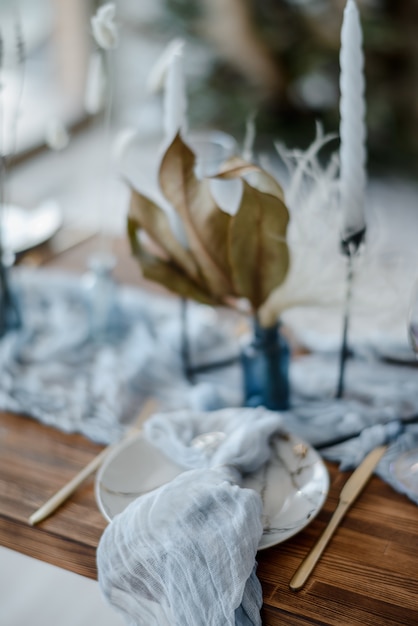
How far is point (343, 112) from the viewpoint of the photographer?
85 centimetres

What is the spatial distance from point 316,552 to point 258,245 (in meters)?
0.35

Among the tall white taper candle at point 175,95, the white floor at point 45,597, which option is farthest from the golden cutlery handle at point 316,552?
the tall white taper candle at point 175,95

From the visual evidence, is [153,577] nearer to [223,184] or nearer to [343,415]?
[343,415]

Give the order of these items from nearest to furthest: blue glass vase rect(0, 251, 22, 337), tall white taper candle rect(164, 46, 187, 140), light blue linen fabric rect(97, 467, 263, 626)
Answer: light blue linen fabric rect(97, 467, 263, 626)
tall white taper candle rect(164, 46, 187, 140)
blue glass vase rect(0, 251, 22, 337)

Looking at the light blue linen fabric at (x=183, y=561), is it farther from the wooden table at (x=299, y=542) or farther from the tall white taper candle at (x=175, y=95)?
the tall white taper candle at (x=175, y=95)

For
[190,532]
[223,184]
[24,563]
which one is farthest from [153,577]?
[223,184]

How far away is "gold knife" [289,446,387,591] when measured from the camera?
0.71 metres

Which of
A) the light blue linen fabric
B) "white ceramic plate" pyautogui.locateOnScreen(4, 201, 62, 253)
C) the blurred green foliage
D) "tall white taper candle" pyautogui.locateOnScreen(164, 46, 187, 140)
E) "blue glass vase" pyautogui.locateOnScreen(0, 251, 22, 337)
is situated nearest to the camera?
the light blue linen fabric

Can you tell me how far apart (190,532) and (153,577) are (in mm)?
52

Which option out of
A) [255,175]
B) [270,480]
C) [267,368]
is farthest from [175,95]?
[270,480]

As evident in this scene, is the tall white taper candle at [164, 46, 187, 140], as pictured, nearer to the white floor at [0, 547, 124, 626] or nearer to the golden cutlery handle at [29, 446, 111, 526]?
the golden cutlery handle at [29, 446, 111, 526]

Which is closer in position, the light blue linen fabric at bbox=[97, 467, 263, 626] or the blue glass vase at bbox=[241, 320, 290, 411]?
the light blue linen fabric at bbox=[97, 467, 263, 626]

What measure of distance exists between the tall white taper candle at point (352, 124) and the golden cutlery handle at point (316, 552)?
0.32 metres

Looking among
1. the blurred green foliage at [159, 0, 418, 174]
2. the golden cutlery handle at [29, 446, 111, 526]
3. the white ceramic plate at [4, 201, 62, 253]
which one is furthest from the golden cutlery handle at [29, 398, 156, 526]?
the blurred green foliage at [159, 0, 418, 174]
